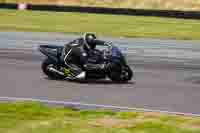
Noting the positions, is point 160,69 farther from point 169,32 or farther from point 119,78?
point 169,32

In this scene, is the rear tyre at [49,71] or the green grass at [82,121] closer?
the green grass at [82,121]

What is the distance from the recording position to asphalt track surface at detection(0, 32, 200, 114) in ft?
49.0

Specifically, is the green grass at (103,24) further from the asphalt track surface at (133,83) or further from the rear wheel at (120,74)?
the rear wheel at (120,74)

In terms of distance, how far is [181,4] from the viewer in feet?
177

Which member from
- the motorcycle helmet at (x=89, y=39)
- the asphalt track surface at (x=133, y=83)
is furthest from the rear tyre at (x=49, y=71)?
the motorcycle helmet at (x=89, y=39)

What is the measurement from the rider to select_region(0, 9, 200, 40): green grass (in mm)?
16910

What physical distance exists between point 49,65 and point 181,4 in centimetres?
3723

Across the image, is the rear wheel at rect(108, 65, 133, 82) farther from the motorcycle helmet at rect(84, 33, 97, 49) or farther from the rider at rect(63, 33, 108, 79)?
the motorcycle helmet at rect(84, 33, 97, 49)

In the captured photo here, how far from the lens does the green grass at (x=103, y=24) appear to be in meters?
36.3

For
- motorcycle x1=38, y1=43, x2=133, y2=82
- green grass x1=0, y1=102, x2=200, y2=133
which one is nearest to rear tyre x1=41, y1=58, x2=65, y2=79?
motorcycle x1=38, y1=43, x2=133, y2=82

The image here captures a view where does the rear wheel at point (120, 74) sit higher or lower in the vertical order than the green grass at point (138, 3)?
higher

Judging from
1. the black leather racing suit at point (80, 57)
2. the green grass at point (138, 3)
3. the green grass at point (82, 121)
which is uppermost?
the green grass at point (82, 121)

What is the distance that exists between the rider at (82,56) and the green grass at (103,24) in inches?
666

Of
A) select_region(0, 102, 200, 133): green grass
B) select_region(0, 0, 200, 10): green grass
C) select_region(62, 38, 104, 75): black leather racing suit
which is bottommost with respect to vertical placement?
select_region(0, 0, 200, 10): green grass
